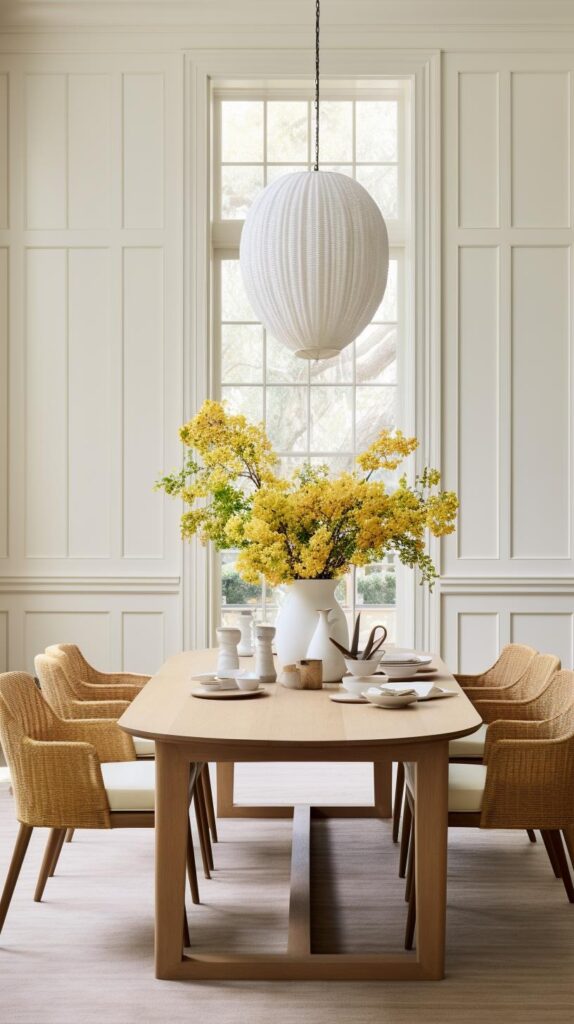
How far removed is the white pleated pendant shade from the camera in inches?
138

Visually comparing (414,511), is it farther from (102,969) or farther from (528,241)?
(528,241)

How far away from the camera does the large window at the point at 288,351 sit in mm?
6285

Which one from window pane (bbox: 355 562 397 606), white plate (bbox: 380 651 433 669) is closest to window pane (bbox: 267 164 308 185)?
window pane (bbox: 355 562 397 606)

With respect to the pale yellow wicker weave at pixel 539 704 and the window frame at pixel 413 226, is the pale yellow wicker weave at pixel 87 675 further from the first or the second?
the window frame at pixel 413 226

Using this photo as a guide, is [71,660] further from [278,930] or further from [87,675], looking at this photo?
[278,930]

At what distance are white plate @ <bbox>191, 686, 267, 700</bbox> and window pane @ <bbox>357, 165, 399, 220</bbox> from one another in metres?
3.87

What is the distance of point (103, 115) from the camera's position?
6.16 meters

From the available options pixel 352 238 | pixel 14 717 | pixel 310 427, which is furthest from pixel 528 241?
pixel 14 717

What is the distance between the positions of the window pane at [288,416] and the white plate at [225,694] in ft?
10.1

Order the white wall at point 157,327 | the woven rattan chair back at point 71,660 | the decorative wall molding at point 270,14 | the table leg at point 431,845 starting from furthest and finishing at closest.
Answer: the white wall at point 157,327 → the decorative wall molding at point 270,14 → the woven rattan chair back at point 71,660 → the table leg at point 431,845

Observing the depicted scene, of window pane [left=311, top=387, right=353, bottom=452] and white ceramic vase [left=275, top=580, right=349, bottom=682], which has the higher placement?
window pane [left=311, top=387, right=353, bottom=452]

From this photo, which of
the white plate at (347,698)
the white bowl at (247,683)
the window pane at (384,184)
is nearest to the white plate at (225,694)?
the white bowl at (247,683)

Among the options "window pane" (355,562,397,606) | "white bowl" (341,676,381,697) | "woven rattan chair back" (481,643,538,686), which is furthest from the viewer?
"window pane" (355,562,397,606)

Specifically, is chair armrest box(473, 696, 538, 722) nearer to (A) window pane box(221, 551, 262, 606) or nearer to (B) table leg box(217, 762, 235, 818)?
(B) table leg box(217, 762, 235, 818)
